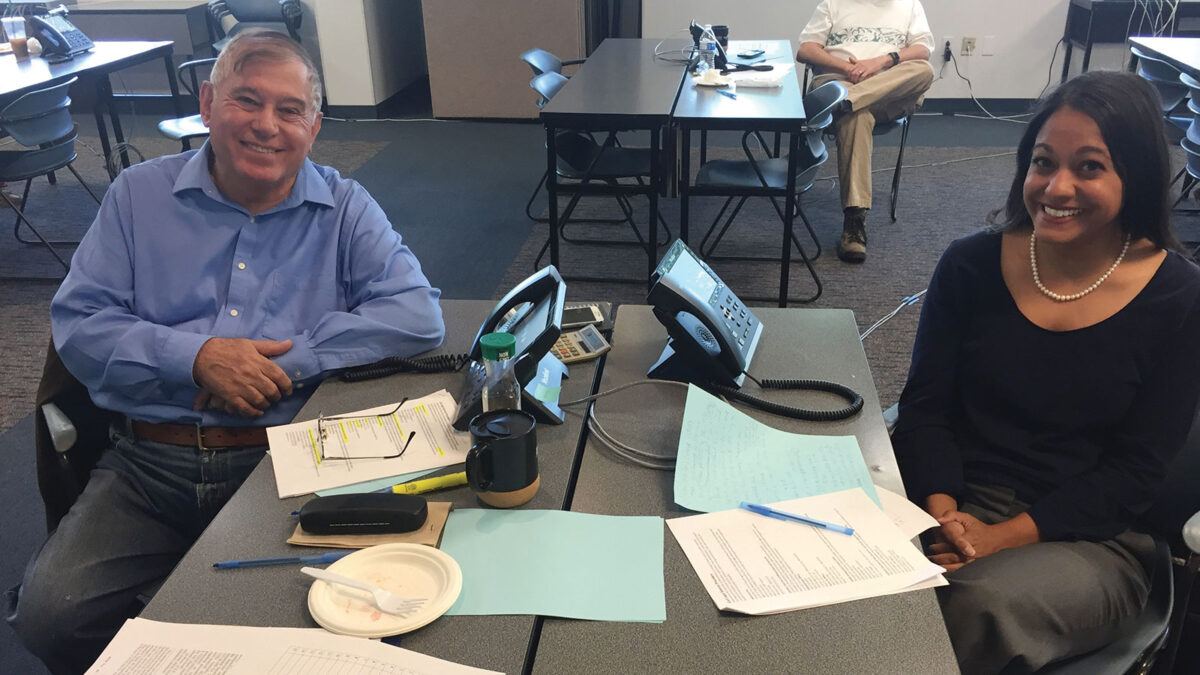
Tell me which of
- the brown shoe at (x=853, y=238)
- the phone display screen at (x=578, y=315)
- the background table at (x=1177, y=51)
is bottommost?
the brown shoe at (x=853, y=238)

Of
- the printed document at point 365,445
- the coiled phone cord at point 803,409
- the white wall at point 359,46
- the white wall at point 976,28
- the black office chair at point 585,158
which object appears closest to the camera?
the printed document at point 365,445

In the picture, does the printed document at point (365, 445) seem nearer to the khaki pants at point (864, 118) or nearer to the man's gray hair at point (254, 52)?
the man's gray hair at point (254, 52)

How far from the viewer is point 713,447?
1.24 meters

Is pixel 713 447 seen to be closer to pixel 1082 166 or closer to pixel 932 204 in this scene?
pixel 1082 166

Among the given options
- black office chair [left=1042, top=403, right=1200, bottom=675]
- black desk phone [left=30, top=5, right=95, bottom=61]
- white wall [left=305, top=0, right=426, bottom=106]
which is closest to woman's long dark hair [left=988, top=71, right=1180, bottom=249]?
black office chair [left=1042, top=403, right=1200, bottom=675]

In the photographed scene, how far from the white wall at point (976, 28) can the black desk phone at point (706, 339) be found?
522 centimetres

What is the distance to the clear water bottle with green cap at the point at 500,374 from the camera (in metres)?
1.21

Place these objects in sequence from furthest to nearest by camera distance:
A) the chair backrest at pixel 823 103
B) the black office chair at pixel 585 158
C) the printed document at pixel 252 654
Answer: the black office chair at pixel 585 158
the chair backrest at pixel 823 103
the printed document at pixel 252 654

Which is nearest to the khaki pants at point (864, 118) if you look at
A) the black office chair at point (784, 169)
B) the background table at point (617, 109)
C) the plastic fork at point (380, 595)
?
the black office chair at point (784, 169)

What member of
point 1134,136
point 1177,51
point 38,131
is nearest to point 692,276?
point 1134,136

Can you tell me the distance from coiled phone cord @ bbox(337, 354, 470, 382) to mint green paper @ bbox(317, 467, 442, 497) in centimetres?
30

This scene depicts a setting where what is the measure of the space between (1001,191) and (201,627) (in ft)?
15.3

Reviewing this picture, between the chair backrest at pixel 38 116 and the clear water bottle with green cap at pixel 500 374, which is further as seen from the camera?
the chair backrest at pixel 38 116

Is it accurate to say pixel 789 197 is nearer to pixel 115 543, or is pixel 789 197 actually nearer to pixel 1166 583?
pixel 1166 583
